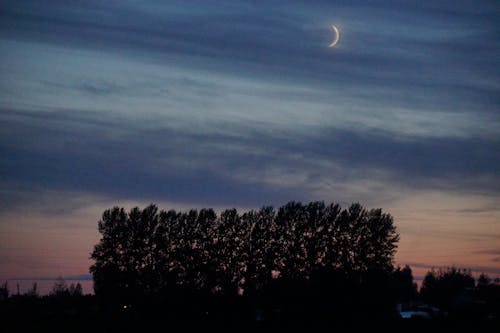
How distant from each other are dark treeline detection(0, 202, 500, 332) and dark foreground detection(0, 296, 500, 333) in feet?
0.94

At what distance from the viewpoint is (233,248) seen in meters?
81.9

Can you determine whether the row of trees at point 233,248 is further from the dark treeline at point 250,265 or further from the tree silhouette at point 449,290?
the tree silhouette at point 449,290

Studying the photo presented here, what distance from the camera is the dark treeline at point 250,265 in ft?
234

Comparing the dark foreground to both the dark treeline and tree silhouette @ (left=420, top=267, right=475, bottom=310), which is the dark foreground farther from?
tree silhouette @ (left=420, top=267, right=475, bottom=310)

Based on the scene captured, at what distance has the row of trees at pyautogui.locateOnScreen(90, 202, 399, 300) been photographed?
77688mm

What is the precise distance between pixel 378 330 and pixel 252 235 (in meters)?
38.2

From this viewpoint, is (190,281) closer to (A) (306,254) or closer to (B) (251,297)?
(B) (251,297)

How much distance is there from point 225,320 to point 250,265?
21.5m

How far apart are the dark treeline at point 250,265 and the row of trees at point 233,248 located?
0.11 meters

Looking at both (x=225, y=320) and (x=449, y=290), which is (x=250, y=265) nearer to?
(x=225, y=320)

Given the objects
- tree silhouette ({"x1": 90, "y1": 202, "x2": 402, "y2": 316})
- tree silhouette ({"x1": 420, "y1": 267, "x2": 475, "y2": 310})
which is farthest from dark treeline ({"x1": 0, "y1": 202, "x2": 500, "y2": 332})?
tree silhouette ({"x1": 420, "y1": 267, "x2": 475, "y2": 310})

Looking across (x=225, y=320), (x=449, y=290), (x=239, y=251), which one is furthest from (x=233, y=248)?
(x=449, y=290)

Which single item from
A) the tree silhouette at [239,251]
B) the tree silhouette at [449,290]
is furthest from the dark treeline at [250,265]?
the tree silhouette at [449,290]

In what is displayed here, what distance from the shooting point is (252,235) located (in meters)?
82.9
